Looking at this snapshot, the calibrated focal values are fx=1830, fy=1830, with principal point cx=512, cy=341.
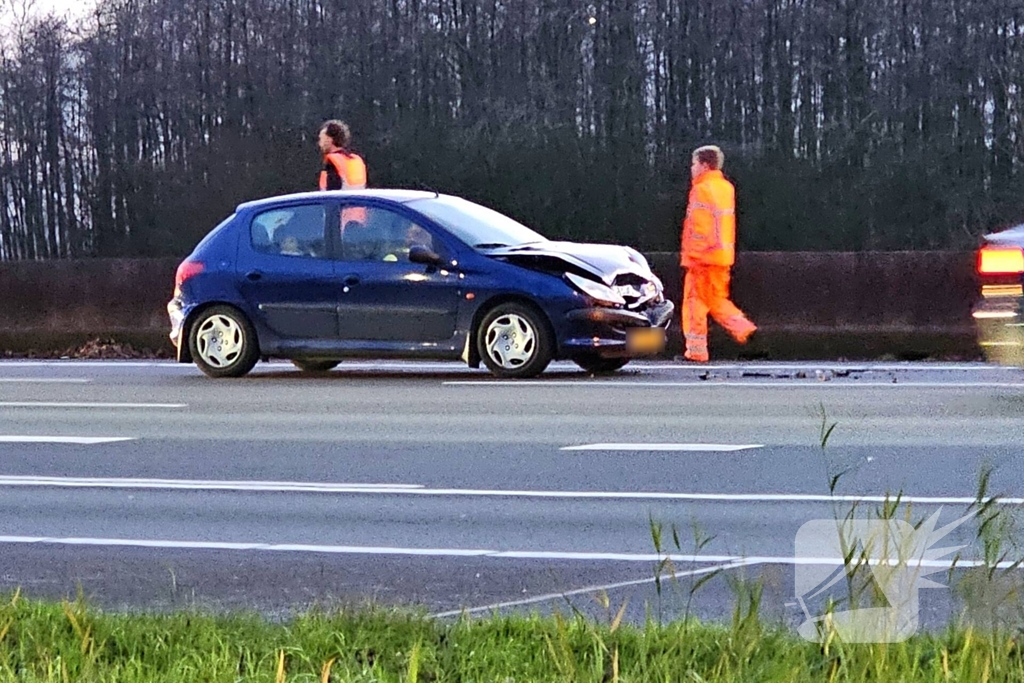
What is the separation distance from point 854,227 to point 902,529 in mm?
32782

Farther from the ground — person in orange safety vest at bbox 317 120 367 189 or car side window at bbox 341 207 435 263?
person in orange safety vest at bbox 317 120 367 189

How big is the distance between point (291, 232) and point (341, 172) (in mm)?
1433

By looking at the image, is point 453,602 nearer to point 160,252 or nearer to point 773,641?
point 773,641

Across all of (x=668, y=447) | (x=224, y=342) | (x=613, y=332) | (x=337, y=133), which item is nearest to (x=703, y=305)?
(x=613, y=332)

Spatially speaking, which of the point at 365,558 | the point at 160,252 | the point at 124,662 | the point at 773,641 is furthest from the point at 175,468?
the point at 160,252

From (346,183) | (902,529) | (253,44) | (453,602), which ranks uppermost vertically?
(253,44)

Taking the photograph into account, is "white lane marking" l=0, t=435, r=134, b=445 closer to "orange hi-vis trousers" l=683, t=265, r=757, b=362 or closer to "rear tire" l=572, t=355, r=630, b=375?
"rear tire" l=572, t=355, r=630, b=375

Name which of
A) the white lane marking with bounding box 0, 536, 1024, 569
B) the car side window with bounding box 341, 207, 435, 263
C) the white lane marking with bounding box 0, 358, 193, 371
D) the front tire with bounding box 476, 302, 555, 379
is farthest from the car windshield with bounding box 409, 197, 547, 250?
the white lane marking with bounding box 0, 536, 1024, 569

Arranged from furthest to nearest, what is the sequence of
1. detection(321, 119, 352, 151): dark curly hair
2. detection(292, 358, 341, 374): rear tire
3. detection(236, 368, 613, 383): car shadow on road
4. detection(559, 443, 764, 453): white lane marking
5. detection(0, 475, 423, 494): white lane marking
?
detection(321, 119, 352, 151): dark curly hair
detection(292, 358, 341, 374): rear tire
detection(236, 368, 613, 383): car shadow on road
detection(559, 443, 764, 453): white lane marking
detection(0, 475, 423, 494): white lane marking

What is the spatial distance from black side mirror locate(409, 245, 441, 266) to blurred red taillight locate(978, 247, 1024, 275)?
4.21 metres

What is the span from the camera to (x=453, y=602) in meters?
→ 5.88

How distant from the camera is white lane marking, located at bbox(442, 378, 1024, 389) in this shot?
12.8m

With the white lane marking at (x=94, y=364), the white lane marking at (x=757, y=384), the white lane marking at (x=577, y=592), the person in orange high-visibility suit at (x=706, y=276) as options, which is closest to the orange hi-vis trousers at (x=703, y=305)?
the person in orange high-visibility suit at (x=706, y=276)

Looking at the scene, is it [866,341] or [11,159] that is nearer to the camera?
[866,341]
